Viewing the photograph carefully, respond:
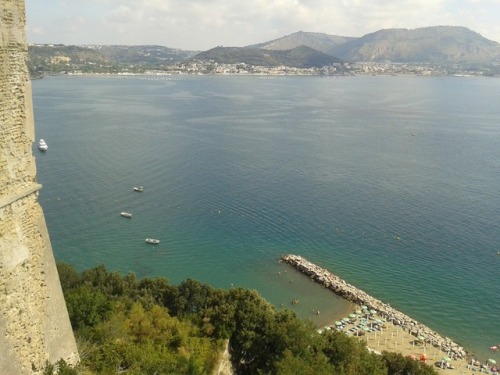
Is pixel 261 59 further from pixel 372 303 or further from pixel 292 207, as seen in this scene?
pixel 372 303

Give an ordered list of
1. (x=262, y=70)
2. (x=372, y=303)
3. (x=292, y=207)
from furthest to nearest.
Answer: (x=262, y=70), (x=292, y=207), (x=372, y=303)

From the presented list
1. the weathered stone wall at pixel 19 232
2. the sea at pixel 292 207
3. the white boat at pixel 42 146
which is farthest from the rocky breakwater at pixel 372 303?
the white boat at pixel 42 146

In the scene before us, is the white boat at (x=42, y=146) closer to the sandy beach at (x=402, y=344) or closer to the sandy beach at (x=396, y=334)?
the sandy beach at (x=396, y=334)

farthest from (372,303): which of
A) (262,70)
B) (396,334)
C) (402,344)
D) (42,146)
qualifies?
(262,70)

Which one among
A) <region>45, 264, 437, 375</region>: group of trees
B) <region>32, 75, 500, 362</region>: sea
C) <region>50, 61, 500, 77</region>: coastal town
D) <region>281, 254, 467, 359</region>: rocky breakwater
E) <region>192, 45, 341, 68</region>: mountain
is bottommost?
<region>281, 254, 467, 359</region>: rocky breakwater

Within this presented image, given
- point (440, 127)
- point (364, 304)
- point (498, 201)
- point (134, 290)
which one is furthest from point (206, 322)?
point (440, 127)

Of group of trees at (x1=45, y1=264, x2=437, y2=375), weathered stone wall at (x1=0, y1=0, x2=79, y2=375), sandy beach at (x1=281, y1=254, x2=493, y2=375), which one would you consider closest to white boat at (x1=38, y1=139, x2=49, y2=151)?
sandy beach at (x1=281, y1=254, x2=493, y2=375)

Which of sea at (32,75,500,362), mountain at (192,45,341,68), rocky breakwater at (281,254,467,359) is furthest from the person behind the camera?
mountain at (192,45,341,68)

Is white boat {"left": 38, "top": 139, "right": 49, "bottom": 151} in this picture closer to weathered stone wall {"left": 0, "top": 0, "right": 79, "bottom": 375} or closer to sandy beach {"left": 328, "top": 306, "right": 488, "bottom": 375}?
sandy beach {"left": 328, "top": 306, "right": 488, "bottom": 375}
